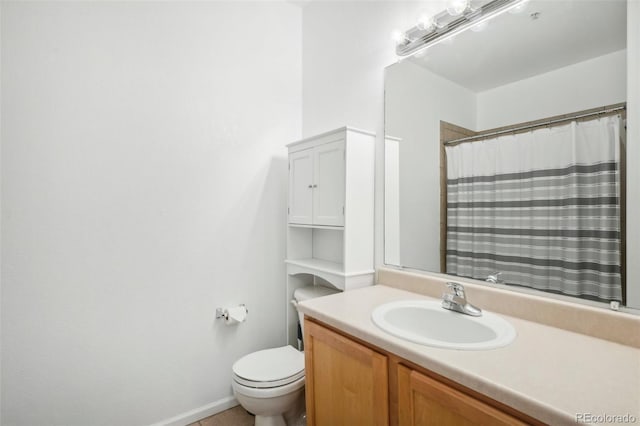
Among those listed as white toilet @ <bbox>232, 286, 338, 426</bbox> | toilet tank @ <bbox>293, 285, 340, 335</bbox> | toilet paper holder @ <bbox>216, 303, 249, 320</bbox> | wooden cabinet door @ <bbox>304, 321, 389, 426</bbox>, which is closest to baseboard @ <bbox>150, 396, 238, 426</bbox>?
A: white toilet @ <bbox>232, 286, 338, 426</bbox>

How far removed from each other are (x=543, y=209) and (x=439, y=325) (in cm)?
61

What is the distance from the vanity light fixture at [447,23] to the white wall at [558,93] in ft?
1.05

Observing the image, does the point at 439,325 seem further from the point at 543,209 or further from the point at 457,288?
the point at 543,209

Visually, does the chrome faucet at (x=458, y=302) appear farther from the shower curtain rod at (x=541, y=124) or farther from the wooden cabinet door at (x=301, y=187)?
the wooden cabinet door at (x=301, y=187)

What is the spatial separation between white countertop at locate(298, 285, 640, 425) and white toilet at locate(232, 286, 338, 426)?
66cm

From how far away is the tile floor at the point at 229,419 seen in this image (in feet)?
5.98

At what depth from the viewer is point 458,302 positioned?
4.01ft

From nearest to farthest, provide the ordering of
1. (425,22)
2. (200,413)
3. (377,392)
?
(377,392), (425,22), (200,413)

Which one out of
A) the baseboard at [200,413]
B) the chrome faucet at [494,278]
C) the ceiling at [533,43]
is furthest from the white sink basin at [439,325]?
the baseboard at [200,413]

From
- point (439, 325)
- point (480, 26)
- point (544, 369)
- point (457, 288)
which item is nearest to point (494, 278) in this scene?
point (457, 288)

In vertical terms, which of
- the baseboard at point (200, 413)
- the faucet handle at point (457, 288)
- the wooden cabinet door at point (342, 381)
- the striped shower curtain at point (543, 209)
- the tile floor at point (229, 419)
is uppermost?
the striped shower curtain at point (543, 209)

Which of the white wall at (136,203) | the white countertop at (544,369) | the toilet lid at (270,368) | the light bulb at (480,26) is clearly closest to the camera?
the white countertop at (544,369)

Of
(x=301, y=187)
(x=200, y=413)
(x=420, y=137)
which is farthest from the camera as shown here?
(x=301, y=187)

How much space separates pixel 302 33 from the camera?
2381 mm
